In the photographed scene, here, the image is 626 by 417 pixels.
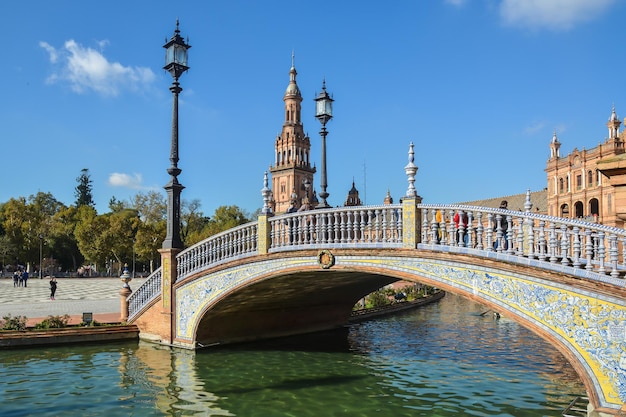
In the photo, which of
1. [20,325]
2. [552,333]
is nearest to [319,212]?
[552,333]

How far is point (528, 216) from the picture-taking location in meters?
8.92

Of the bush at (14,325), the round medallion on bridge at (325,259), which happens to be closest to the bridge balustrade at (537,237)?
the round medallion on bridge at (325,259)

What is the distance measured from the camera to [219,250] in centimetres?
1534

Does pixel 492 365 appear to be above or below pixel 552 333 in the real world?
below

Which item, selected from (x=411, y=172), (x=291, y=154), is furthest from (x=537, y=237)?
(x=291, y=154)

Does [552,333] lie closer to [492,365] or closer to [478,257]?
[478,257]

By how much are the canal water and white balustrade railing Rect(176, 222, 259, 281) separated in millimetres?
2541

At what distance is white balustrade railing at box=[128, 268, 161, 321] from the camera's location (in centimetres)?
1719

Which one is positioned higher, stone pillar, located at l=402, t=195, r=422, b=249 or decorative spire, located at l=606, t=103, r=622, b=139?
decorative spire, located at l=606, t=103, r=622, b=139

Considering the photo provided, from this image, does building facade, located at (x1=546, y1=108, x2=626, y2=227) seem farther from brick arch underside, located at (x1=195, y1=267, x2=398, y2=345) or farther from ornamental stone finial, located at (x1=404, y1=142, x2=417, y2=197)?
ornamental stone finial, located at (x1=404, y1=142, x2=417, y2=197)

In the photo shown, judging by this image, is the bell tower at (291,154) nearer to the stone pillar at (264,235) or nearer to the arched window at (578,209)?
the arched window at (578,209)

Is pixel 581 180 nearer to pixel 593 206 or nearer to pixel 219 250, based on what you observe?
pixel 593 206

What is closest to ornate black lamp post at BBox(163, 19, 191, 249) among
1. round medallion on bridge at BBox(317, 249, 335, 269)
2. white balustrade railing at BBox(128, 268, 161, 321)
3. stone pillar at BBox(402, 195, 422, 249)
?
white balustrade railing at BBox(128, 268, 161, 321)

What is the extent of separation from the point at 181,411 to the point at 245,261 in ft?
15.3
